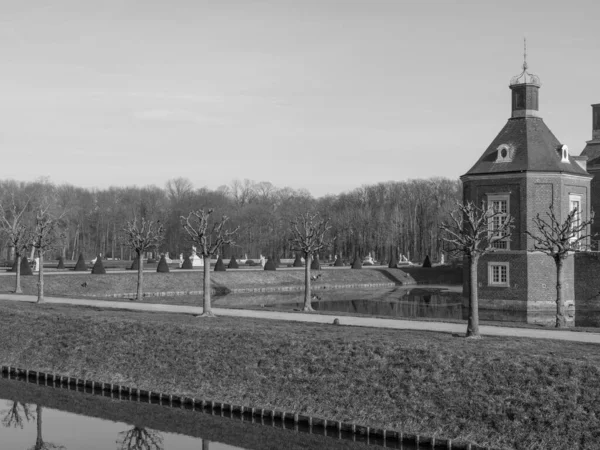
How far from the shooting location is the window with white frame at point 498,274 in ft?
128

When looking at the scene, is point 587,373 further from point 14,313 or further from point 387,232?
point 387,232

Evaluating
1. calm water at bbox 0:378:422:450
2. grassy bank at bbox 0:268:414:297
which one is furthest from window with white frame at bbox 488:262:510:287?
calm water at bbox 0:378:422:450

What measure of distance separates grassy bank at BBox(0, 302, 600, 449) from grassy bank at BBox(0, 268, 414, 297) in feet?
43.3

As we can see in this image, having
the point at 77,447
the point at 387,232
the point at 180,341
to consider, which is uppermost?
the point at 387,232

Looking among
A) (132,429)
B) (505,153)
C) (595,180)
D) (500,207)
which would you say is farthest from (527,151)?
(132,429)

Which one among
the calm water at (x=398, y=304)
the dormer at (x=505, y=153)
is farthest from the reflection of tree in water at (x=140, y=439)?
the dormer at (x=505, y=153)

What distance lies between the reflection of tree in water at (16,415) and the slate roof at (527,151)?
27511mm

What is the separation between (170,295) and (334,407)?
3020 cm

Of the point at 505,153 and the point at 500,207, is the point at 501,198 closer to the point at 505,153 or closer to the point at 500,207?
the point at 500,207

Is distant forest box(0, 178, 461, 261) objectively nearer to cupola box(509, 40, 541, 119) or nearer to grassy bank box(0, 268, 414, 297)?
grassy bank box(0, 268, 414, 297)

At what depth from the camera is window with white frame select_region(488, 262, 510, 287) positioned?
39.0m

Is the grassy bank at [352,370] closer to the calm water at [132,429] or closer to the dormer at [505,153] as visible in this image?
the calm water at [132,429]

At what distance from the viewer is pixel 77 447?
1599cm

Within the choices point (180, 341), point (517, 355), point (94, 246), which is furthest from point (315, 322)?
point (94, 246)
